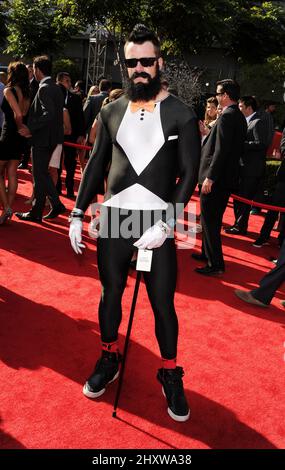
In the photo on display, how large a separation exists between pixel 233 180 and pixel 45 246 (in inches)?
87.2

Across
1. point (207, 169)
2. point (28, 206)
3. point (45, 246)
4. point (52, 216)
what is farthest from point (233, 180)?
point (28, 206)

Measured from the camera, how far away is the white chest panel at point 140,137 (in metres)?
2.31

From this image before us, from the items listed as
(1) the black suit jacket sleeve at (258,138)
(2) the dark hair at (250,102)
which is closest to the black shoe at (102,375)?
(1) the black suit jacket sleeve at (258,138)

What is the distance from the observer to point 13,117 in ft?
17.5

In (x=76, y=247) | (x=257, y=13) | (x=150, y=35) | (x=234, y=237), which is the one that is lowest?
(x=234, y=237)

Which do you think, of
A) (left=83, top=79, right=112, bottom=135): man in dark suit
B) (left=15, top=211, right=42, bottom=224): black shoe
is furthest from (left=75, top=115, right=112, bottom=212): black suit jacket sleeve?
(left=83, top=79, right=112, bottom=135): man in dark suit

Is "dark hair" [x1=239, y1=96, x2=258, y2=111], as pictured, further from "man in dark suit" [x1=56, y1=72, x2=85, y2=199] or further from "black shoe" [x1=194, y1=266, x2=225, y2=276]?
"black shoe" [x1=194, y1=266, x2=225, y2=276]

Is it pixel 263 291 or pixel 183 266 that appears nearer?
pixel 263 291

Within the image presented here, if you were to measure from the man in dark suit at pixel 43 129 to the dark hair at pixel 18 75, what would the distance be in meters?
0.18

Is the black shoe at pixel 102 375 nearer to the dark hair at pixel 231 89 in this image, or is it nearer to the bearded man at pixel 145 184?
the bearded man at pixel 145 184

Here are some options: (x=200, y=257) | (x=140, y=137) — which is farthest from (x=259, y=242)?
(x=140, y=137)

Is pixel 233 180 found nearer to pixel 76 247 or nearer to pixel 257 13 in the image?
pixel 76 247

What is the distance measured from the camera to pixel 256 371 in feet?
10.1

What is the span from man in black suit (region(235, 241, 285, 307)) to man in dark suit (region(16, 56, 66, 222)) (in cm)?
297
